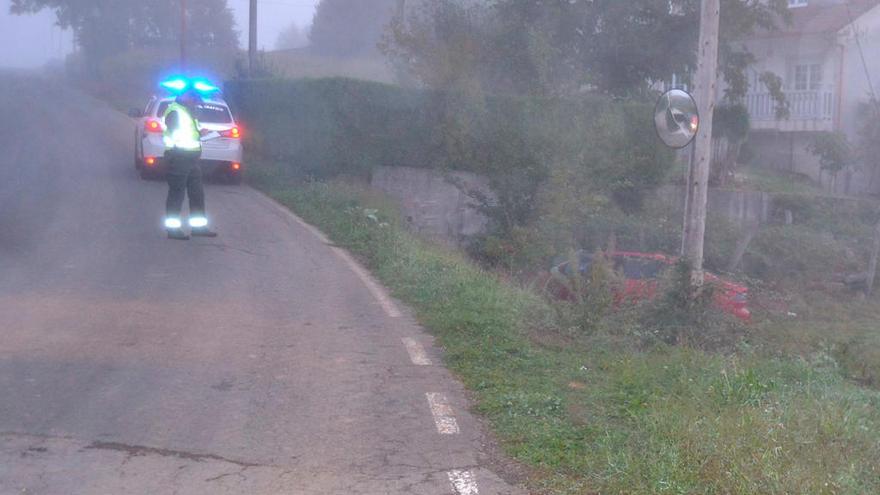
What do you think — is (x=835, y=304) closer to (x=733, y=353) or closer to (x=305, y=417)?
(x=733, y=353)

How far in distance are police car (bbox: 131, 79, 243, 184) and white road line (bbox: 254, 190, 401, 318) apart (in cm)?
206

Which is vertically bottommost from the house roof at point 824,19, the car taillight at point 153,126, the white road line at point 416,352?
the white road line at point 416,352

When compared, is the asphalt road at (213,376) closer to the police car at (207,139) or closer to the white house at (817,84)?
the police car at (207,139)

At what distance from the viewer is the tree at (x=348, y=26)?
57.8 meters

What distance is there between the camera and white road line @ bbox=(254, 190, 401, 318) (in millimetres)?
10935

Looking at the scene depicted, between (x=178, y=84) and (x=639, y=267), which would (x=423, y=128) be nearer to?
(x=639, y=267)

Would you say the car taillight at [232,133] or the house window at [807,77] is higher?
the house window at [807,77]

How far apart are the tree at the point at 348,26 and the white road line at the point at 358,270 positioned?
130ft

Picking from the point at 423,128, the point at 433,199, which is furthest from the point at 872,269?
the point at 423,128

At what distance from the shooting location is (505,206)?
19.1 meters

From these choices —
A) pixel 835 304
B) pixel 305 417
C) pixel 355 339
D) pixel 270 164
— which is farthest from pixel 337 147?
pixel 305 417

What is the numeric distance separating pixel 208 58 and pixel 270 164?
36.8 metres

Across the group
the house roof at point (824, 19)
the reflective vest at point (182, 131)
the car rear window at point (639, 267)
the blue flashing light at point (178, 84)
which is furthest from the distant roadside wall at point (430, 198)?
the house roof at point (824, 19)

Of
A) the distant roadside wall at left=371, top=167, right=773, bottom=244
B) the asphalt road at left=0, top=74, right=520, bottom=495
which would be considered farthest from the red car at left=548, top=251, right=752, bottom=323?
the distant roadside wall at left=371, top=167, right=773, bottom=244
